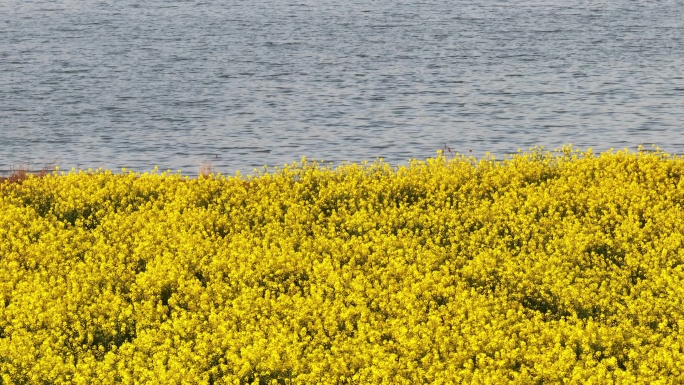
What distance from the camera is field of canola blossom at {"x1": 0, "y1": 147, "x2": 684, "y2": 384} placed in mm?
12008

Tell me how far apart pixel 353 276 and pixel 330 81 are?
88.1ft

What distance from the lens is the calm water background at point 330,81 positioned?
102 feet

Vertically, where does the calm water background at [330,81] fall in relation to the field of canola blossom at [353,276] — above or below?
below

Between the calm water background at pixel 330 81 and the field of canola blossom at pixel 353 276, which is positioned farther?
the calm water background at pixel 330 81

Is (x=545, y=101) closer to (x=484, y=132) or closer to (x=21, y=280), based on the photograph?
(x=484, y=132)

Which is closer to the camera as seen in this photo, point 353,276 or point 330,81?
point 353,276

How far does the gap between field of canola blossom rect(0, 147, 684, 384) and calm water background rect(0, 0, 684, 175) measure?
28.5 feet

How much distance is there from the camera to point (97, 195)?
63.5 ft

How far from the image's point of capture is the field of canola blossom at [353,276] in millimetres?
12008

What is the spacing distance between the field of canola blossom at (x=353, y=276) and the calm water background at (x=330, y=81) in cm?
A: 868

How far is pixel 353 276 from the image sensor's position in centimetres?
1515

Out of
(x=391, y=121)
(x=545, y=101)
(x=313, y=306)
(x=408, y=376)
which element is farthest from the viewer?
(x=545, y=101)

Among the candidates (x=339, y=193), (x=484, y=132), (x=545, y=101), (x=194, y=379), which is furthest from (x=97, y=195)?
(x=545, y=101)

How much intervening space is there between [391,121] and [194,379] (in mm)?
22623
